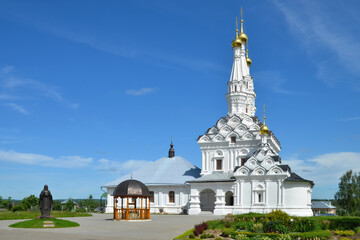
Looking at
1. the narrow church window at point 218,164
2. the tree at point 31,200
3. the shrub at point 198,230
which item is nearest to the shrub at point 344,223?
the shrub at point 198,230

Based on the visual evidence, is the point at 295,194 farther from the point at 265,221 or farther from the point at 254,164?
the point at 265,221

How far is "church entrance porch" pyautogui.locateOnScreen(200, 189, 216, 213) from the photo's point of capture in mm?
43344

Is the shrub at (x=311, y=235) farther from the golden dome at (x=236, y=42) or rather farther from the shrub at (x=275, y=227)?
the golden dome at (x=236, y=42)

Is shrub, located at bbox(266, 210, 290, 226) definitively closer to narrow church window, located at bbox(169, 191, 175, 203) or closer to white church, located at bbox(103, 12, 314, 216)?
white church, located at bbox(103, 12, 314, 216)

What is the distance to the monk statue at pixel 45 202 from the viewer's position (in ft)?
76.5

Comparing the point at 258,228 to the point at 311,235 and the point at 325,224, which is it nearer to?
the point at 311,235

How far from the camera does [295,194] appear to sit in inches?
1501

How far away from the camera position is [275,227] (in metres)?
18.1

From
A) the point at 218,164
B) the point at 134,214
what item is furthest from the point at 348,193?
the point at 134,214

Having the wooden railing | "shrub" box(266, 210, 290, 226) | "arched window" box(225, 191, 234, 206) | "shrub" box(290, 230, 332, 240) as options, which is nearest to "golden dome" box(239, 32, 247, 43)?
"arched window" box(225, 191, 234, 206)

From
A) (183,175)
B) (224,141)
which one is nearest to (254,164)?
(224,141)

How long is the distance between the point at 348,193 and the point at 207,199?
80.4 feet

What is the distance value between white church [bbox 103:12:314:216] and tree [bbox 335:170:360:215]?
13.9 meters

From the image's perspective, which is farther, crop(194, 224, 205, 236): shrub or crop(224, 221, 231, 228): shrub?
crop(224, 221, 231, 228): shrub
